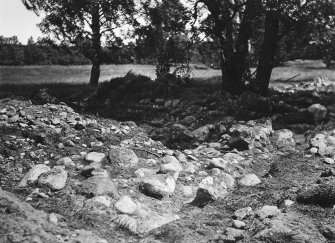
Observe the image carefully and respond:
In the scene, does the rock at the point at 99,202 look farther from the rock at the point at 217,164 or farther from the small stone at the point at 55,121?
the small stone at the point at 55,121

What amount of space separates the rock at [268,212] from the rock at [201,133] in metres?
3.57

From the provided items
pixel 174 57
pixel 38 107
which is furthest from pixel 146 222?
pixel 174 57

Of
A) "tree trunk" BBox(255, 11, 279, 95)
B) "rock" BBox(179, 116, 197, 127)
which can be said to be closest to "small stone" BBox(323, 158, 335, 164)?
"rock" BBox(179, 116, 197, 127)

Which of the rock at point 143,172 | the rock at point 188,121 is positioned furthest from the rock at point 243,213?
the rock at point 188,121

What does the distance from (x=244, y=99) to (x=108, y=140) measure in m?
4.44

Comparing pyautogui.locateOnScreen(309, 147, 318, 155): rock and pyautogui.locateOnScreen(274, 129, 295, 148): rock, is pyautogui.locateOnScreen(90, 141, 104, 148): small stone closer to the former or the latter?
pyautogui.locateOnScreen(274, 129, 295, 148): rock

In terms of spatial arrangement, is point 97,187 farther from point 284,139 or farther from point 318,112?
point 318,112

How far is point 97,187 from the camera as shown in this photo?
439 cm

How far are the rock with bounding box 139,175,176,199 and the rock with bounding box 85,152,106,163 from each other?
95cm

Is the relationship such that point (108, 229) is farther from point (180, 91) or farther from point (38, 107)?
point (180, 91)

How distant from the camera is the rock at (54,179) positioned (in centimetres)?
439

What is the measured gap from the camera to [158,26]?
20156mm

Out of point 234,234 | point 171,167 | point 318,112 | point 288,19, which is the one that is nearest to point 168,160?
point 171,167

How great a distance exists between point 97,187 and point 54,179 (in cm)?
55
